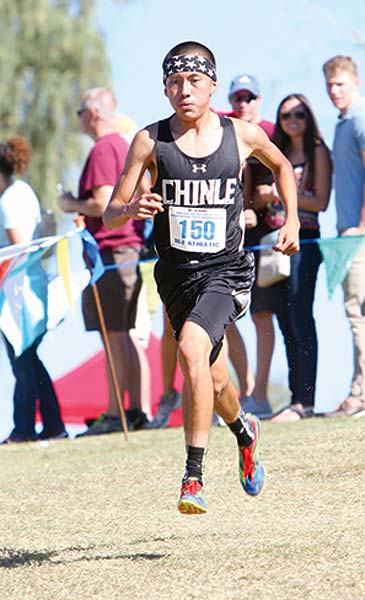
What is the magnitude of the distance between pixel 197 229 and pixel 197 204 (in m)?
0.12

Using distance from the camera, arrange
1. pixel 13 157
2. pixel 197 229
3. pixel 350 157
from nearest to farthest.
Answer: pixel 197 229 → pixel 350 157 → pixel 13 157

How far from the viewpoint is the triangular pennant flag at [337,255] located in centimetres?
993

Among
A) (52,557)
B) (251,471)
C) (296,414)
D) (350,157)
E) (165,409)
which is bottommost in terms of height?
(165,409)

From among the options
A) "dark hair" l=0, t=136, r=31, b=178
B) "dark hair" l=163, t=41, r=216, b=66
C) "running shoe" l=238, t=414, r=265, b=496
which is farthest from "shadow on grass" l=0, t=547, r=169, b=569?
"dark hair" l=0, t=136, r=31, b=178

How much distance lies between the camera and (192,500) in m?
5.27

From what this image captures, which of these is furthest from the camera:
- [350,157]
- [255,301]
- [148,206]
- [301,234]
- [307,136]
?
[255,301]

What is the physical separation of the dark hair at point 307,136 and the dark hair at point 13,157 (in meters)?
2.20

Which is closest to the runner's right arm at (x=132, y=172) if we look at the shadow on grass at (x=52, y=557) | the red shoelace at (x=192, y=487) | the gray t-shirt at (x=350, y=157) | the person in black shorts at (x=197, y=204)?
the person in black shorts at (x=197, y=204)

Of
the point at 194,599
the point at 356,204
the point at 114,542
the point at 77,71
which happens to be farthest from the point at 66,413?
the point at 77,71

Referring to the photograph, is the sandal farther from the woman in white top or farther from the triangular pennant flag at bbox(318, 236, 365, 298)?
the woman in white top

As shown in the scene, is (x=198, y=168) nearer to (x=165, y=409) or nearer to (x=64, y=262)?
(x=64, y=262)

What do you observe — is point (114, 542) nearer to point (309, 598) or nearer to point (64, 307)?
point (309, 598)

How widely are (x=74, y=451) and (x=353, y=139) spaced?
3055 millimetres

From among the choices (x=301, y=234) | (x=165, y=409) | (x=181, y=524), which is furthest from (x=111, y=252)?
(x=181, y=524)
